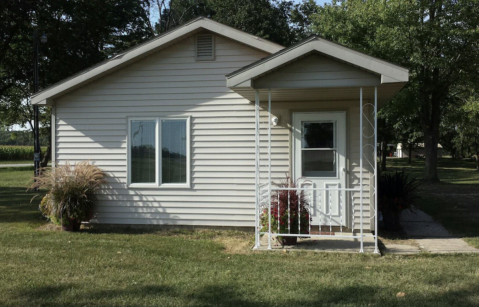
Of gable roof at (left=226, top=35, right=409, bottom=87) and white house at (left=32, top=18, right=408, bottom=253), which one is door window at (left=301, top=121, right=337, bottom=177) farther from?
gable roof at (left=226, top=35, right=409, bottom=87)

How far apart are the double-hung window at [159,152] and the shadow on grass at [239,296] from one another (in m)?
3.81

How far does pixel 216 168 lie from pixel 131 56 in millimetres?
A: 2679

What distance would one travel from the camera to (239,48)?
8305 millimetres

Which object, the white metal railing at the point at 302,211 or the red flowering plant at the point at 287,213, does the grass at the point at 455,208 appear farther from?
Result: the red flowering plant at the point at 287,213

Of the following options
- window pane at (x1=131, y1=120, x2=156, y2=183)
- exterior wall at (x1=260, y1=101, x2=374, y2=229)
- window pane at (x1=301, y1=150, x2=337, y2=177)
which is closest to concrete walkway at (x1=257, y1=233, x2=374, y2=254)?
exterior wall at (x1=260, y1=101, x2=374, y2=229)

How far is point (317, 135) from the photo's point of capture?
26.0 feet

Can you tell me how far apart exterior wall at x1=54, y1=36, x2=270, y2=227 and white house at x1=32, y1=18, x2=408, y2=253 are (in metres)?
0.02

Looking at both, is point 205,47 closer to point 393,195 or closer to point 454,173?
point 393,195

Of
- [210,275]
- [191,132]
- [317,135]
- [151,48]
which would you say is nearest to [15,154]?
[151,48]

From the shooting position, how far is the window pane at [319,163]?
25.7 feet

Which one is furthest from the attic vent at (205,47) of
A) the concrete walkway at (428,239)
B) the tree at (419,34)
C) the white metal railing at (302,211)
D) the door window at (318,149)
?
the tree at (419,34)

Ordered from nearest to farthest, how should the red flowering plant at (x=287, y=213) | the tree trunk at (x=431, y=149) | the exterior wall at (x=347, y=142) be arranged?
the red flowering plant at (x=287, y=213) < the exterior wall at (x=347, y=142) < the tree trunk at (x=431, y=149)

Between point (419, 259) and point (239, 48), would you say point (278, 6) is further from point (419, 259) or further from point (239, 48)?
point (419, 259)

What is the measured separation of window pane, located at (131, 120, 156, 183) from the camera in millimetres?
8578
